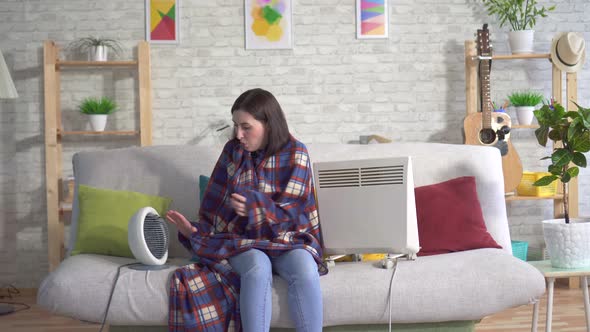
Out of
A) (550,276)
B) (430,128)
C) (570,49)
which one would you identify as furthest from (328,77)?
(550,276)

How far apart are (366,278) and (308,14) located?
277cm

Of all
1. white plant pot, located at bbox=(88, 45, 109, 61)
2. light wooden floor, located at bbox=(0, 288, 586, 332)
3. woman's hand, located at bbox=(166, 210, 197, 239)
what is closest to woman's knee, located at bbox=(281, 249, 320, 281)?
woman's hand, located at bbox=(166, 210, 197, 239)

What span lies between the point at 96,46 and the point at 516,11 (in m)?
2.82

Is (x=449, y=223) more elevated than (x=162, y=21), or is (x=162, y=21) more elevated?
(x=162, y=21)

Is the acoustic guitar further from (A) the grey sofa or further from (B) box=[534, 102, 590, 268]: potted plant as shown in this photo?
(A) the grey sofa

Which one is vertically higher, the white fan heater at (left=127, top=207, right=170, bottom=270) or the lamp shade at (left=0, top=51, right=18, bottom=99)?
the lamp shade at (left=0, top=51, right=18, bottom=99)

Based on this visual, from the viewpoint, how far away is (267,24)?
4.87 m

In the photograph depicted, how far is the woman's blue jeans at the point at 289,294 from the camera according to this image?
7.74ft

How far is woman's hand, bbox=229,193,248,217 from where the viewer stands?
2551 mm

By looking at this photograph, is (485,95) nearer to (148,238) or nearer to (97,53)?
(97,53)

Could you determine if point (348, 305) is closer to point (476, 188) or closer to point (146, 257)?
point (146, 257)

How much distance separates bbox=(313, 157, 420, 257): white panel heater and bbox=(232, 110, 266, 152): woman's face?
10.2 inches

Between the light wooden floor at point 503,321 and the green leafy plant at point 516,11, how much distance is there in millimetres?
1829

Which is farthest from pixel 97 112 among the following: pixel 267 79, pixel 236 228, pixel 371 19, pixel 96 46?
pixel 236 228
